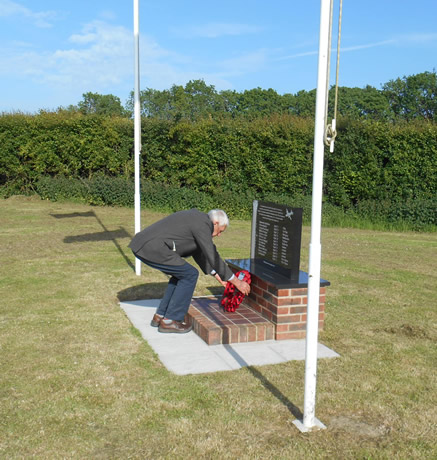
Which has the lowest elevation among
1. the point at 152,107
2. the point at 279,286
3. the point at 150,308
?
the point at 150,308

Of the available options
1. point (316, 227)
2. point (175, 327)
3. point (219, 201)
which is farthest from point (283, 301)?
point (219, 201)

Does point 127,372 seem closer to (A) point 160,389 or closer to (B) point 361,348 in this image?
(A) point 160,389

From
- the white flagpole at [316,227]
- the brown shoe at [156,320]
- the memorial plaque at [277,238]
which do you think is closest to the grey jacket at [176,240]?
the memorial plaque at [277,238]

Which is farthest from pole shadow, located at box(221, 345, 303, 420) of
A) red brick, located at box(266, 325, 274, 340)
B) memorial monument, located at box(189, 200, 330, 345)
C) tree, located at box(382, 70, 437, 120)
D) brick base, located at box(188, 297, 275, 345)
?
tree, located at box(382, 70, 437, 120)

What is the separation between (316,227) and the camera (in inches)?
128

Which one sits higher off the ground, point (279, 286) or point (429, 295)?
point (279, 286)

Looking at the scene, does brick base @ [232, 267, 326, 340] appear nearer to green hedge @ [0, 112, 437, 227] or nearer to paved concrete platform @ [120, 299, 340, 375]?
paved concrete platform @ [120, 299, 340, 375]

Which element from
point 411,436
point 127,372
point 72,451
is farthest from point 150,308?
point 411,436

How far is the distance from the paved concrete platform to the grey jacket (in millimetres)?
723

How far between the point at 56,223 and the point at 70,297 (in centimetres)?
752

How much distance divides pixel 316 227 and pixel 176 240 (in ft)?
7.43

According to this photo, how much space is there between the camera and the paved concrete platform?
457 cm

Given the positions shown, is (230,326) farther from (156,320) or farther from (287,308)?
(156,320)

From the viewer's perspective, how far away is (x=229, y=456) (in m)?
3.15
